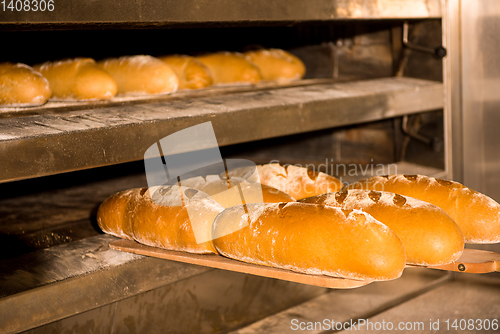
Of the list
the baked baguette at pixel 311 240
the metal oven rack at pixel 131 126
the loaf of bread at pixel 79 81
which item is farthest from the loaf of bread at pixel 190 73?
the baked baguette at pixel 311 240

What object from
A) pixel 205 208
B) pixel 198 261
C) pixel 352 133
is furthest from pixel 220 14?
pixel 352 133

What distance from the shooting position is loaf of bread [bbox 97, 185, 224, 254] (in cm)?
108

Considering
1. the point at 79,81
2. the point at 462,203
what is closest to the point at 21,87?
the point at 79,81

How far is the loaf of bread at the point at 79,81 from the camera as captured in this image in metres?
1.44

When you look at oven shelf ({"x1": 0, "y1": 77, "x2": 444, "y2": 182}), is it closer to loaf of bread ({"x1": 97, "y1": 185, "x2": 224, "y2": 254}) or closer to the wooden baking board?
loaf of bread ({"x1": 97, "y1": 185, "x2": 224, "y2": 254})

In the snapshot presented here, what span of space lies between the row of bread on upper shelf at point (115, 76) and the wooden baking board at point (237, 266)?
50cm

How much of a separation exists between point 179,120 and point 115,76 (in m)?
0.54

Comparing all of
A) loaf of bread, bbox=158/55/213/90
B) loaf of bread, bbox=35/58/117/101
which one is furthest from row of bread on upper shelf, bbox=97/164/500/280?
loaf of bread, bbox=158/55/213/90

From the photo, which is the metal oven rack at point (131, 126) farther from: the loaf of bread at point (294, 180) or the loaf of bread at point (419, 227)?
the loaf of bread at point (419, 227)

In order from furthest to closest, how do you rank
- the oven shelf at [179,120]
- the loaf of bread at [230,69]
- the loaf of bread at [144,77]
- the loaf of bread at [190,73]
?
the loaf of bread at [230,69] → the loaf of bread at [190,73] → the loaf of bread at [144,77] → the oven shelf at [179,120]

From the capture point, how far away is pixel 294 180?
55.8 inches

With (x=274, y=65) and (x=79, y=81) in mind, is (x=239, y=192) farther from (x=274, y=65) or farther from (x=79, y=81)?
(x=274, y=65)

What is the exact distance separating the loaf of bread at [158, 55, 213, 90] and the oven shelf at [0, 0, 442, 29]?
1.37 feet

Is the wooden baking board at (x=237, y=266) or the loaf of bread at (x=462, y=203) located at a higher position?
the loaf of bread at (x=462, y=203)
